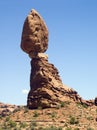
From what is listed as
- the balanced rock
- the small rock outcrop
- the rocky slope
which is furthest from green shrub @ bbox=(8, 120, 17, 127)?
the balanced rock

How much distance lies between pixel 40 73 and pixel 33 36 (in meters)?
6.27

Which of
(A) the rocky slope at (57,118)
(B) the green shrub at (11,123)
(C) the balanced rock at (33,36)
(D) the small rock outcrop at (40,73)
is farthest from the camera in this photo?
(C) the balanced rock at (33,36)

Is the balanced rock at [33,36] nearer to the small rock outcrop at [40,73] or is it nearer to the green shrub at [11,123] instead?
the small rock outcrop at [40,73]

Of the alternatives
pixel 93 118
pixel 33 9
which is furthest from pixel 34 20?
pixel 93 118

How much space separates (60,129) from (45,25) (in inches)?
834

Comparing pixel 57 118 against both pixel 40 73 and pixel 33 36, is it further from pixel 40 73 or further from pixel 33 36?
pixel 33 36

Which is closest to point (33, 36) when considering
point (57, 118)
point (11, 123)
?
point (57, 118)

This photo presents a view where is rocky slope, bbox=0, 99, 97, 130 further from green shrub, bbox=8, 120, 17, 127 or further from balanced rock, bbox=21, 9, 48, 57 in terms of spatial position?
balanced rock, bbox=21, 9, 48, 57

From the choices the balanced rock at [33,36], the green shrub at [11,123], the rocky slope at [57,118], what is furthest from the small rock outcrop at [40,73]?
the green shrub at [11,123]

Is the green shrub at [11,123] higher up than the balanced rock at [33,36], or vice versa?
the balanced rock at [33,36]

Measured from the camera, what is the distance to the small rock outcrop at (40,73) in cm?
6207

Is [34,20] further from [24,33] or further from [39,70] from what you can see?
[39,70]

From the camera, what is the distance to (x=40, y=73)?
6272 centimetres

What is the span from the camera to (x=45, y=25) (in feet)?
224
